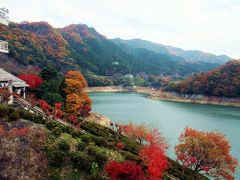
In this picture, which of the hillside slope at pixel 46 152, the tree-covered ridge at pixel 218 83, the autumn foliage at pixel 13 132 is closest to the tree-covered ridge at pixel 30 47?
the tree-covered ridge at pixel 218 83

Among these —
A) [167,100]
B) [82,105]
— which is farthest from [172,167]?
[167,100]

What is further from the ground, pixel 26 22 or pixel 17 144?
pixel 26 22

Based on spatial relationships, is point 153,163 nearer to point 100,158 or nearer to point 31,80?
point 100,158

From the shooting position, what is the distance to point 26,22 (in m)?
194

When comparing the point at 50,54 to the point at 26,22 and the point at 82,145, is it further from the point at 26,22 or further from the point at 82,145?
the point at 82,145

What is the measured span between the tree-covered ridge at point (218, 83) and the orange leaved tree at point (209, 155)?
286 feet

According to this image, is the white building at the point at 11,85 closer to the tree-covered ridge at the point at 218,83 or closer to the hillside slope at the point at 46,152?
the hillside slope at the point at 46,152

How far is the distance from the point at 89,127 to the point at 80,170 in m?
11.5

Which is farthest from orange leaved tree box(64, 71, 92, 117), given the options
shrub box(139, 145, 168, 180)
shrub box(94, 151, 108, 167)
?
shrub box(94, 151, 108, 167)

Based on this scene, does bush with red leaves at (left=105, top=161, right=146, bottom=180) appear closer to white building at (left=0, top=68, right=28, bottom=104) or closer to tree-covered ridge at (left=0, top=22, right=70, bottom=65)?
white building at (left=0, top=68, right=28, bottom=104)

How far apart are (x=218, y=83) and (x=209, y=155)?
9640cm

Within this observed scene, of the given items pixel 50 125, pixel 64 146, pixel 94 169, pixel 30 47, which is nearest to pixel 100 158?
pixel 94 169

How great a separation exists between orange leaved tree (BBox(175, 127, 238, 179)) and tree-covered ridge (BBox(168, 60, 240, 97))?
286 feet

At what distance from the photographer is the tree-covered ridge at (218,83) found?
4461 inches
